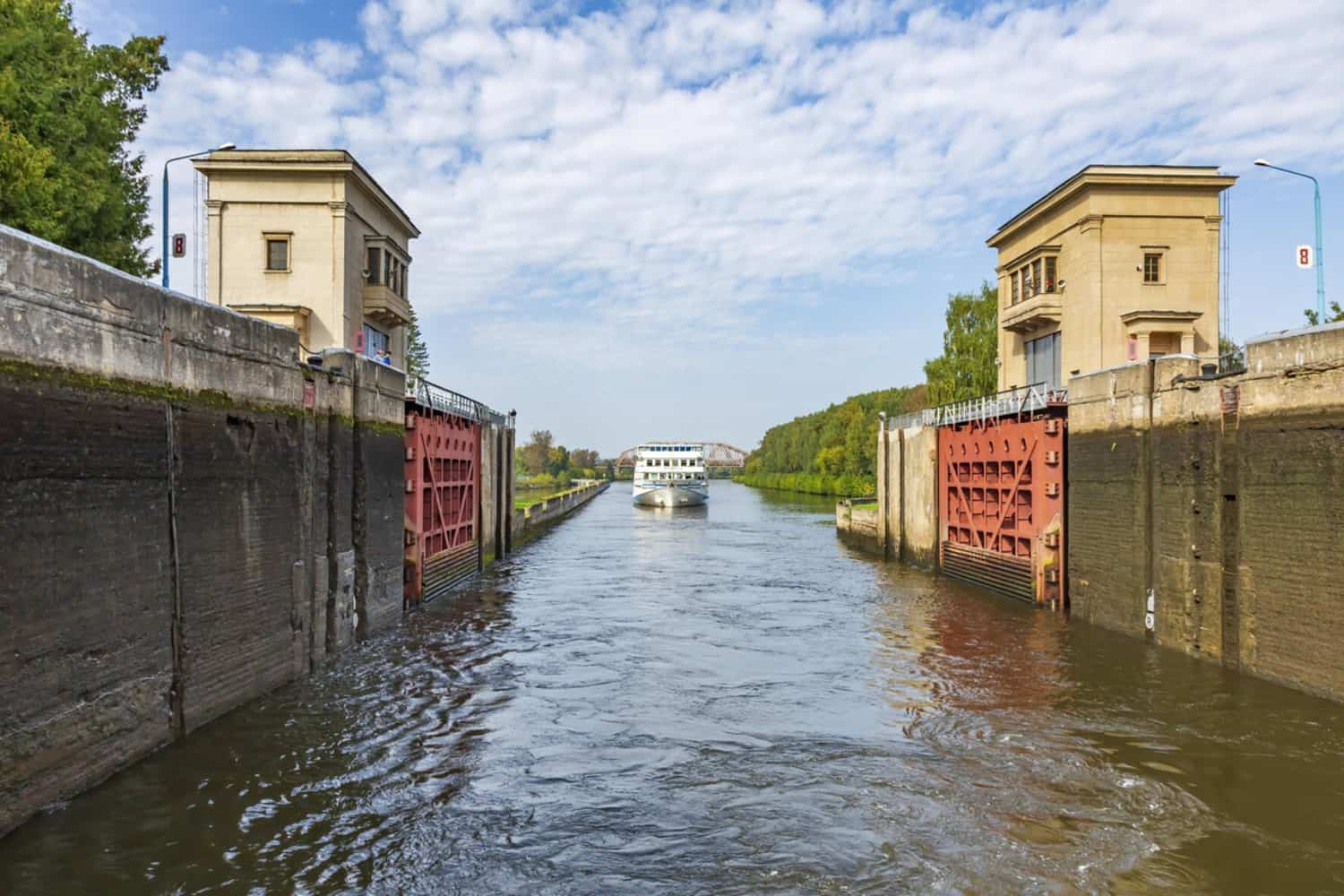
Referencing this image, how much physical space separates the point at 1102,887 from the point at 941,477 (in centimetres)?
2209

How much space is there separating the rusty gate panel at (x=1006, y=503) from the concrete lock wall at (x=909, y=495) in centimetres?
48

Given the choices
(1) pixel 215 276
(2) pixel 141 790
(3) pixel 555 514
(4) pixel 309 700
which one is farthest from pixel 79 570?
(3) pixel 555 514

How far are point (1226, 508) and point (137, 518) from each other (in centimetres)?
1464

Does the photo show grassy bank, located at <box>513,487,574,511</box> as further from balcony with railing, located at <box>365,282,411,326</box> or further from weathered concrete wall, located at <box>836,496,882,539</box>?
weathered concrete wall, located at <box>836,496,882,539</box>

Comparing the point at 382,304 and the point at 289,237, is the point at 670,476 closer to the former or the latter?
the point at 382,304

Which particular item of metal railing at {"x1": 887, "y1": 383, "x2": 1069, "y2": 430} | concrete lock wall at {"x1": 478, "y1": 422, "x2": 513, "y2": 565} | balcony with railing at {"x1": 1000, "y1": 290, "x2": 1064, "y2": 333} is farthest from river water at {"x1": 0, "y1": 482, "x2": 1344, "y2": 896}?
balcony with railing at {"x1": 1000, "y1": 290, "x2": 1064, "y2": 333}

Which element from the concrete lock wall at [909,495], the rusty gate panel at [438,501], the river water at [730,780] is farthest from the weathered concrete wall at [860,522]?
the river water at [730,780]

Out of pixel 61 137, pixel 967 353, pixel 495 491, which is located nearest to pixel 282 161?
pixel 61 137

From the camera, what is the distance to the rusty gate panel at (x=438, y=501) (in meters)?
20.4

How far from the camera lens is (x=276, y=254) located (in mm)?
28281

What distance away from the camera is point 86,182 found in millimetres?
20516

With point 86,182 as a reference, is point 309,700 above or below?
below

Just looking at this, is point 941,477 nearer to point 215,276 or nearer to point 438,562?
point 438,562

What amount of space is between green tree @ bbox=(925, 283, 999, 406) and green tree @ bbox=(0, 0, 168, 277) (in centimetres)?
4080
